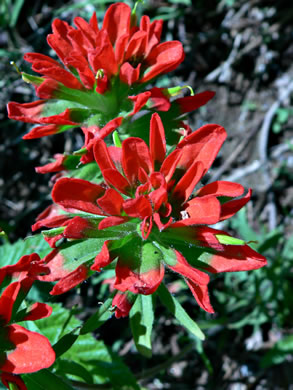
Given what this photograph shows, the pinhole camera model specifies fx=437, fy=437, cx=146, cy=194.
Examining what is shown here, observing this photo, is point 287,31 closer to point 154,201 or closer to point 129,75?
point 129,75

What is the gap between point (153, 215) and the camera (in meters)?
0.97

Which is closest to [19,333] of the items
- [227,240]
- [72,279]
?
[72,279]

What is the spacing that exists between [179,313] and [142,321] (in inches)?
4.3

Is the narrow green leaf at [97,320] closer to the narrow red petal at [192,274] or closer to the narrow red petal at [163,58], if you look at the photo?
the narrow red petal at [192,274]

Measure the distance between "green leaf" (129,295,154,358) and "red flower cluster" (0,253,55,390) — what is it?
0.84 ft

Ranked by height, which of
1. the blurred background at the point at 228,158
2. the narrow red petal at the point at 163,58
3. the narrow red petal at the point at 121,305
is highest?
the narrow red petal at the point at 163,58

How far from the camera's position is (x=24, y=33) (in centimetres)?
260

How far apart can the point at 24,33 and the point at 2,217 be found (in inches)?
43.3

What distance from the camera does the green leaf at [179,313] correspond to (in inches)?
42.1

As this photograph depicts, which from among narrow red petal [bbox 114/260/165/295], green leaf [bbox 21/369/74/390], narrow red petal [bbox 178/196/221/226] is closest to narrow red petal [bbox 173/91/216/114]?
narrow red petal [bbox 178/196/221/226]

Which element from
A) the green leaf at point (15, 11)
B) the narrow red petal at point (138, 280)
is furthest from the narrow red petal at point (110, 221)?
the green leaf at point (15, 11)

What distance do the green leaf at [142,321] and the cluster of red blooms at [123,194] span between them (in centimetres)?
6

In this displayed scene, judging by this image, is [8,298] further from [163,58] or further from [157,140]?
[163,58]

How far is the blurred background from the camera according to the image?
7.21 ft
